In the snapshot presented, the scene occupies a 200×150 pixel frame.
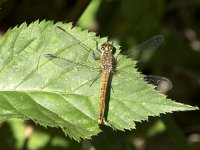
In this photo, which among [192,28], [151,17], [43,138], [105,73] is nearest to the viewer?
[105,73]

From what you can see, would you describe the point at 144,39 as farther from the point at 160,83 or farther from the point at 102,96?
the point at 102,96

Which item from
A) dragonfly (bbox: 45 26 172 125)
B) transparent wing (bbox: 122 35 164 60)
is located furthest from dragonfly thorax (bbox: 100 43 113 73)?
Result: transparent wing (bbox: 122 35 164 60)

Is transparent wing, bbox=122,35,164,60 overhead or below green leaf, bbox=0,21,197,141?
overhead

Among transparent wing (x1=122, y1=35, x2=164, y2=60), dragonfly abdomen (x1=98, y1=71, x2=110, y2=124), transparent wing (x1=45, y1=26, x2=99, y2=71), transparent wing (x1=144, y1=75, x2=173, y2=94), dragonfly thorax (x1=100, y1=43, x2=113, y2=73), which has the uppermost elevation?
transparent wing (x1=122, y1=35, x2=164, y2=60)

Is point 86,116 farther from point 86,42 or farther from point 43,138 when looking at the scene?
point 43,138

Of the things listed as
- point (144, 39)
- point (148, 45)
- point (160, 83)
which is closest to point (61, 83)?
point (160, 83)

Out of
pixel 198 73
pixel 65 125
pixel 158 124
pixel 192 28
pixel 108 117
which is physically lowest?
pixel 65 125

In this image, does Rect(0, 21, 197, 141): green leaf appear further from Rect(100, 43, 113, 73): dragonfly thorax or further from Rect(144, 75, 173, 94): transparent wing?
Rect(144, 75, 173, 94): transparent wing

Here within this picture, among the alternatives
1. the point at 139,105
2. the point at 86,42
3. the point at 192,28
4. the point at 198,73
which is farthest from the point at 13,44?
the point at 192,28

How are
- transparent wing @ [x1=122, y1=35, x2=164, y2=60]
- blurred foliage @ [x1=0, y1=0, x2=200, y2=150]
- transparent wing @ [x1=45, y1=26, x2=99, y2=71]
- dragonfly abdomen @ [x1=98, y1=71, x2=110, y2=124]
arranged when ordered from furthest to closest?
blurred foliage @ [x1=0, y1=0, x2=200, y2=150] < transparent wing @ [x1=122, y1=35, x2=164, y2=60] < transparent wing @ [x1=45, y1=26, x2=99, y2=71] < dragonfly abdomen @ [x1=98, y1=71, x2=110, y2=124]
